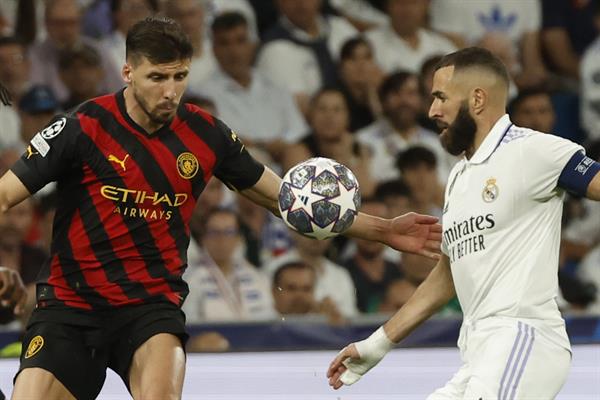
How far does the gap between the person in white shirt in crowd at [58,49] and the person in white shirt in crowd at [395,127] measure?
6.21 feet

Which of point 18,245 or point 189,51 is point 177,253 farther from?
point 18,245

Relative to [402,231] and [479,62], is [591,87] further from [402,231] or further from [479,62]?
[479,62]

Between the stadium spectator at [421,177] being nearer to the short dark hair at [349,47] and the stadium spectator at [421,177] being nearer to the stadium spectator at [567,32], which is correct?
the short dark hair at [349,47]

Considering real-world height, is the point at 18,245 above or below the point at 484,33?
below

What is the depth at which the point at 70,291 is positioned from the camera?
14.8ft

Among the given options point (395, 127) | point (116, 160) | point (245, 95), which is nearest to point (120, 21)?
point (245, 95)

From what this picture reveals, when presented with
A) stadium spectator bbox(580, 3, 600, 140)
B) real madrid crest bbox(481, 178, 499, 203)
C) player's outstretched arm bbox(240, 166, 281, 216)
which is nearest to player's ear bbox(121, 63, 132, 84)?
player's outstretched arm bbox(240, 166, 281, 216)

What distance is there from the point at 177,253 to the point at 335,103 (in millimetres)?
4643

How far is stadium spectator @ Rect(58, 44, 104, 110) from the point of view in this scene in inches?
355

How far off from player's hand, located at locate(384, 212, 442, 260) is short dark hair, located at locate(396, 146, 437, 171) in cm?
411

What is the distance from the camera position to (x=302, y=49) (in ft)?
30.1

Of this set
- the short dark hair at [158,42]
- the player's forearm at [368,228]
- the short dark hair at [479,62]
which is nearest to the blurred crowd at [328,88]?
the player's forearm at [368,228]

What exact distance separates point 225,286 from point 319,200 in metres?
4.27

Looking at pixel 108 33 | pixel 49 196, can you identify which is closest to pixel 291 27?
pixel 108 33
